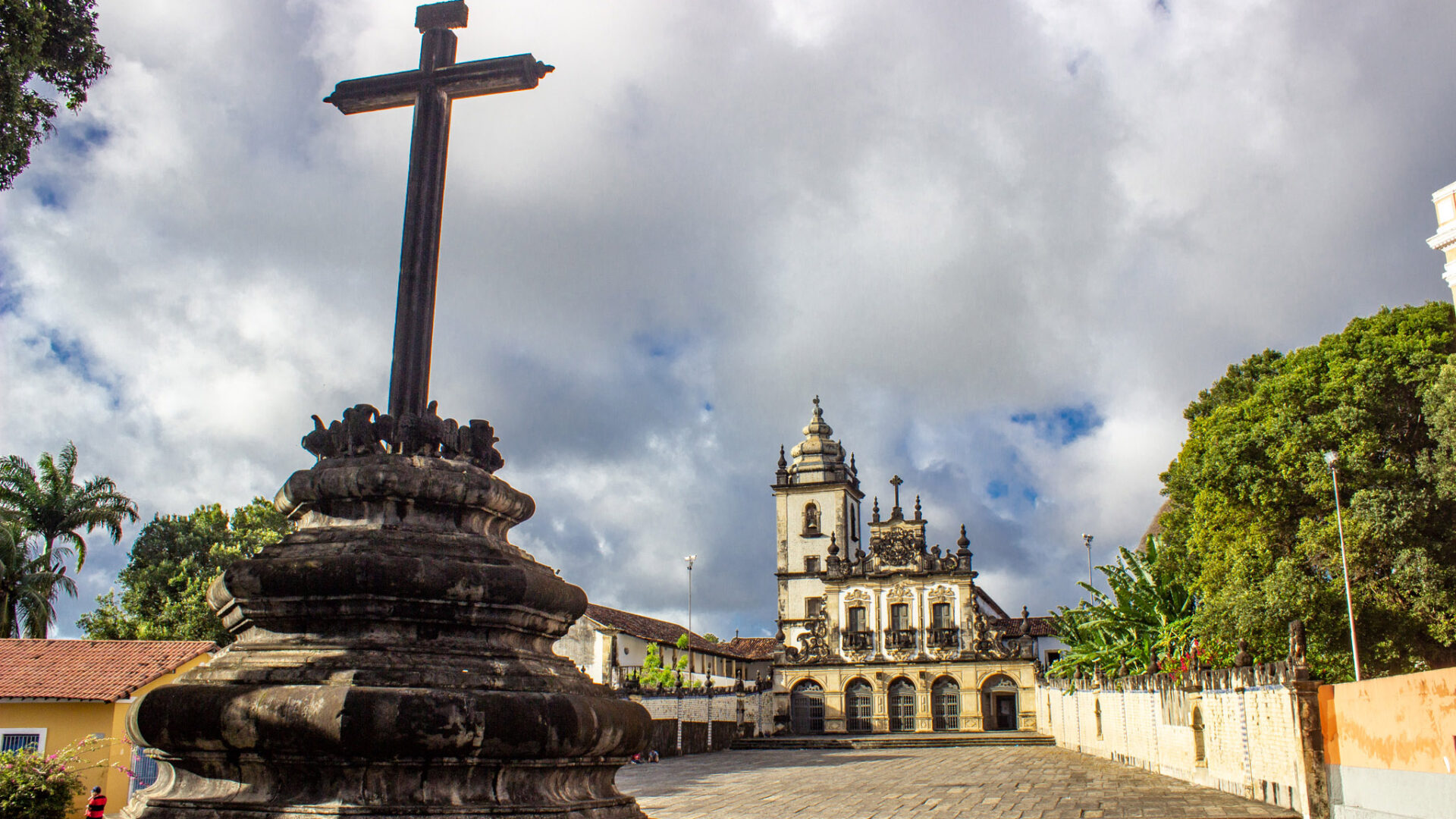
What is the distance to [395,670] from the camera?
394 cm

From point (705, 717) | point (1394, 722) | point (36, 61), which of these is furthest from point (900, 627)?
point (36, 61)

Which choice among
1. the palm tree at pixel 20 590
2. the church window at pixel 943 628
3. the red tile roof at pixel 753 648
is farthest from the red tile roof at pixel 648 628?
the palm tree at pixel 20 590

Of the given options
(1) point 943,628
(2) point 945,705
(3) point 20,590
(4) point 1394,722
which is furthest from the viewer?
(1) point 943,628

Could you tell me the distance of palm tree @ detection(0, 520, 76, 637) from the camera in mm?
22500

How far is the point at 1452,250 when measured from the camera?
16.7 meters

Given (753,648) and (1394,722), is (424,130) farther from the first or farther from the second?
(753,648)

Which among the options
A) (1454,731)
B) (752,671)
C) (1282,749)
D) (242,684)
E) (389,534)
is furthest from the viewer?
(752,671)

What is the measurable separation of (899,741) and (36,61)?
97.0 feet

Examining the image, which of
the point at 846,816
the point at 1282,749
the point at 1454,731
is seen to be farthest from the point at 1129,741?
the point at 1454,731

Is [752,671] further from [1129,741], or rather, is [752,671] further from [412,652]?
[412,652]

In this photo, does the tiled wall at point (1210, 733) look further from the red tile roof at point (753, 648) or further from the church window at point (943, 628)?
the red tile roof at point (753, 648)

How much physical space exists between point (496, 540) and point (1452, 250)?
17.8m

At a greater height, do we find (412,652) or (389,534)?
(389,534)

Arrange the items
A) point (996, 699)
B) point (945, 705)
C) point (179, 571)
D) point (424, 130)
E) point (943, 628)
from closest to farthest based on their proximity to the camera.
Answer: point (424, 130) < point (179, 571) < point (945, 705) < point (943, 628) < point (996, 699)
